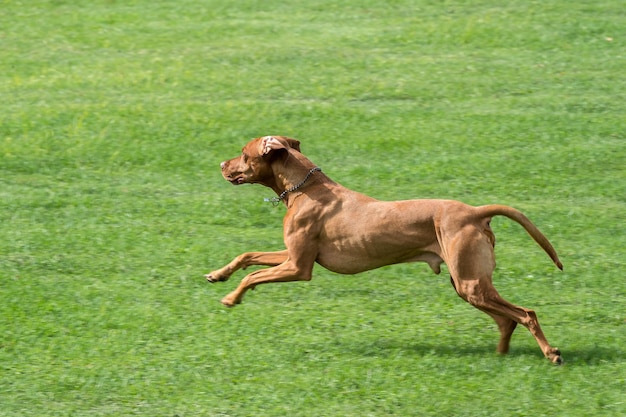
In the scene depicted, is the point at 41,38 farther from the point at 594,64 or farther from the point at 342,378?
the point at 342,378

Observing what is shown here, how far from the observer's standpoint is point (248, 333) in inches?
362

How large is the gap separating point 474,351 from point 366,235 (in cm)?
135

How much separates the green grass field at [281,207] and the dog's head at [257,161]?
4.43 ft

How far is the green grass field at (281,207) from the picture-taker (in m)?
8.33

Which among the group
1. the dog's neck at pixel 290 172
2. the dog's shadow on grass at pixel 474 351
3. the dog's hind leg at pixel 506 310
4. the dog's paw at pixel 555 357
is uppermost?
the dog's neck at pixel 290 172

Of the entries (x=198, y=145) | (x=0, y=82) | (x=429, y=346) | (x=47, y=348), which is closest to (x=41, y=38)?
(x=0, y=82)

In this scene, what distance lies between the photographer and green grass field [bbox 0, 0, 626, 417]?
8328 millimetres

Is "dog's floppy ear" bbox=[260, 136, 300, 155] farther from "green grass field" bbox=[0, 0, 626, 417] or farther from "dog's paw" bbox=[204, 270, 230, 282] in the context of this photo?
"green grass field" bbox=[0, 0, 626, 417]

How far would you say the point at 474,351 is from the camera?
28.9 ft

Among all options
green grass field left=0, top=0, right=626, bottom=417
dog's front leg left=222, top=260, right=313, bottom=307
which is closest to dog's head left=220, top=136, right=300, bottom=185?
dog's front leg left=222, top=260, right=313, bottom=307

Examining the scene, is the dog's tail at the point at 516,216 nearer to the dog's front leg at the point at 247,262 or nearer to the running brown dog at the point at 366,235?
the running brown dog at the point at 366,235

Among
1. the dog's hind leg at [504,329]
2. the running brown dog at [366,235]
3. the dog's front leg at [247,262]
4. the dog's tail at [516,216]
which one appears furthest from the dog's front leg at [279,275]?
the dog's tail at [516,216]

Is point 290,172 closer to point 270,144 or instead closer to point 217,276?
point 270,144

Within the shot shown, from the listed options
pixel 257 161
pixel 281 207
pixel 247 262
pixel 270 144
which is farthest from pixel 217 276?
pixel 281 207
